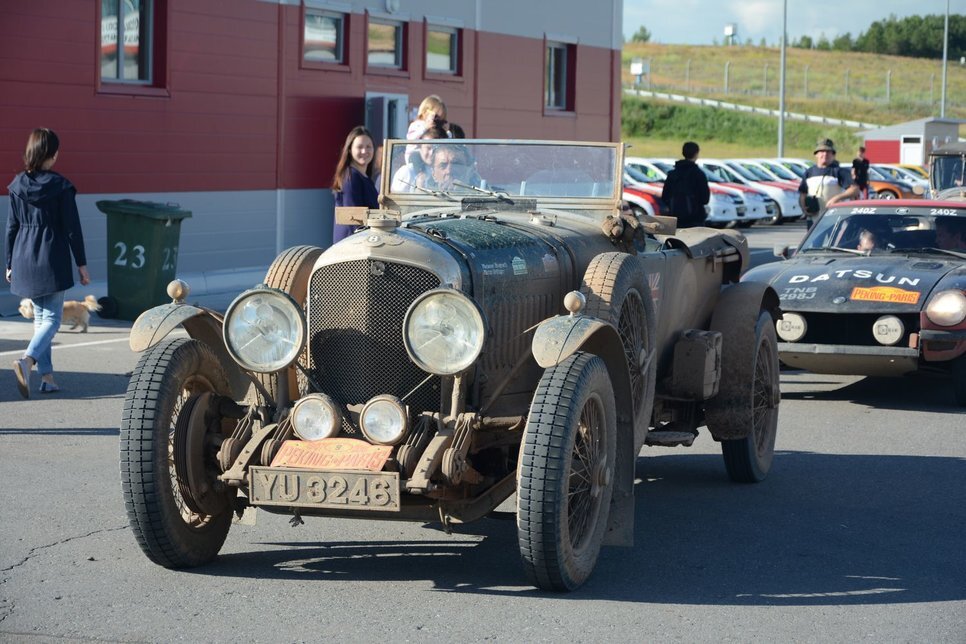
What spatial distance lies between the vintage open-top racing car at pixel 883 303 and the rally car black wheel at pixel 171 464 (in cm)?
562

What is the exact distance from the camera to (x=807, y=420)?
973 cm

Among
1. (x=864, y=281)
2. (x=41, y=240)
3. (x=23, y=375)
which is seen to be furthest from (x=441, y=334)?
(x=864, y=281)

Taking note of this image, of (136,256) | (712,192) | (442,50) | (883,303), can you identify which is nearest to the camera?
(883,303)

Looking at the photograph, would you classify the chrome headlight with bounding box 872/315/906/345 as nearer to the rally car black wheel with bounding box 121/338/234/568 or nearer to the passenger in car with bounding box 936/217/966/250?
the passenger in car with bounding box 936/217/966/250

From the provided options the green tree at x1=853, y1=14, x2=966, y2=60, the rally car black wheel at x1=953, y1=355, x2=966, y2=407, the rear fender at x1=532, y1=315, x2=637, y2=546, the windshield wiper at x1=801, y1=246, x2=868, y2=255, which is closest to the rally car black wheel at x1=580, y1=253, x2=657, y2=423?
the rear fender at x1=532, y1=315, x2=637, y2=546

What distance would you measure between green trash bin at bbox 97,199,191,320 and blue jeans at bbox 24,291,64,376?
4729 millimetres

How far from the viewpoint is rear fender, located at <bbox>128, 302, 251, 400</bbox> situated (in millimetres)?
5598

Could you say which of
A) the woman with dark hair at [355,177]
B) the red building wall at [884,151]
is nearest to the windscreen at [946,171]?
the woman with dark hair at [355,177]

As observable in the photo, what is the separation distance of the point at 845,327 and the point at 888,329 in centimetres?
34

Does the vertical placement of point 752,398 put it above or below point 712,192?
below

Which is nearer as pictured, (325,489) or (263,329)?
(325,489)

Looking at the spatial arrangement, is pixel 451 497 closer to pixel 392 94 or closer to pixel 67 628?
pixel 67 628

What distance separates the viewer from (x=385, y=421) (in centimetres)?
515

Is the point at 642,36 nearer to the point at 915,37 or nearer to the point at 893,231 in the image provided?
the point at 915,37
